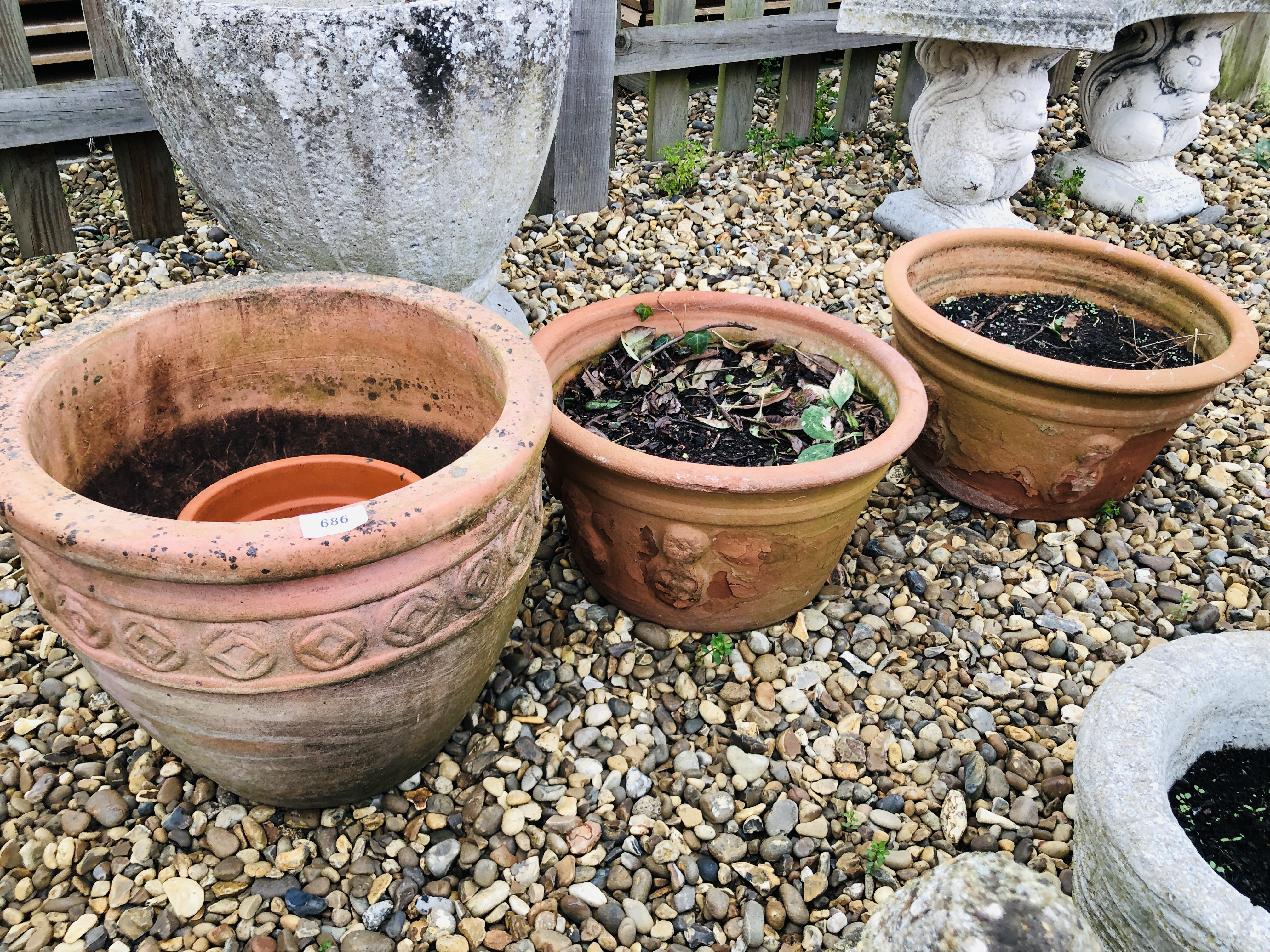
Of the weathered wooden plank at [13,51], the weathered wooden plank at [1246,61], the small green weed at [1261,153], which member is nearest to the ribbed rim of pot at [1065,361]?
the small green weed at [1261,153]

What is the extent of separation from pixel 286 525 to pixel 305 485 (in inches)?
26.6

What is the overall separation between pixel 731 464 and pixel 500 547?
75 cm

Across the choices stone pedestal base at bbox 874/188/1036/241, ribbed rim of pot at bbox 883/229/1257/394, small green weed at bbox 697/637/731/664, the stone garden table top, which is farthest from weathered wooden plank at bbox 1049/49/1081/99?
small green weed at bbox 697/637/731/664

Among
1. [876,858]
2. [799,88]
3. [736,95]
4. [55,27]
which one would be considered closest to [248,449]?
[876,858]

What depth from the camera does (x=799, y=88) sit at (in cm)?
414

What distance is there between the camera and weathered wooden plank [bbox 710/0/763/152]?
379cm

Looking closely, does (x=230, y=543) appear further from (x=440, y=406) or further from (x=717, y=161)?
(x=717, y=161)

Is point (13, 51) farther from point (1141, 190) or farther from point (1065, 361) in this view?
point (1141, 190)

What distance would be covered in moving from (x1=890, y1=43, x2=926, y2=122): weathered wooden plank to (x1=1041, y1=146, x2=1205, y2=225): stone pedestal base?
82cm

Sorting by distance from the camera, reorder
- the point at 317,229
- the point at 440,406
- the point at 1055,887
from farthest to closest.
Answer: the point at 317,229 < the point at 440,406 < the point at 1055,887

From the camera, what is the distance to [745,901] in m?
1.64

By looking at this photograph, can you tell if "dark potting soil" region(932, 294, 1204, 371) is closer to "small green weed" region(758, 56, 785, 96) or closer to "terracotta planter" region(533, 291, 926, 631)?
"terracotta planter" region(533, 291, 926, 631)

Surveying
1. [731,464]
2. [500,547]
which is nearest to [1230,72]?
[731,464]

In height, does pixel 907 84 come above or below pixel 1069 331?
above
